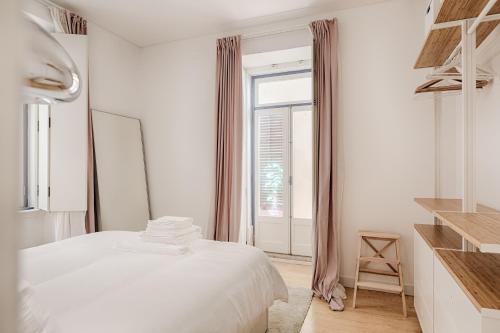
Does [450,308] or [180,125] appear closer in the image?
[450,308]

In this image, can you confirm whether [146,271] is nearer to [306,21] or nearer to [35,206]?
[35,206]

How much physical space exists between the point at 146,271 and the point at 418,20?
330 centimetres

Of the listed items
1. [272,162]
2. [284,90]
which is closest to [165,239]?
[272,162]

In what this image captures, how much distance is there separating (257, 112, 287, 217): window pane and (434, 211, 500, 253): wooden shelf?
2.78 metres

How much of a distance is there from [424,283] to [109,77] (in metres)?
3.90

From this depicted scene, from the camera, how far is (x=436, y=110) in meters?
2.88

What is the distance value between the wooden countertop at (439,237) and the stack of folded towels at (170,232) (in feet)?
5.23

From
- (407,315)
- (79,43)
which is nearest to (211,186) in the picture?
(79,43)

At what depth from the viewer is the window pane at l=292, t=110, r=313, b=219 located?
4.15 metres

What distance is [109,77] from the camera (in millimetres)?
3709

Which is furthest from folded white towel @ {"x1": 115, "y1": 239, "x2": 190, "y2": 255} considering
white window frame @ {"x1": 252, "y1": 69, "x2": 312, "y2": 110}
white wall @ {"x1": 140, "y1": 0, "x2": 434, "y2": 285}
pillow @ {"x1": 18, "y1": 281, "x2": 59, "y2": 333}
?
white window frame @ {"x1": 252, "y1": 69, "x2": 312, "y2": 110}

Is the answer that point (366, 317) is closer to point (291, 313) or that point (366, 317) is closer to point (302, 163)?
point (291, 313)

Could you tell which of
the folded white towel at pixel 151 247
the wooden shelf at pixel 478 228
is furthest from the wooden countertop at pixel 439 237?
the folded white towel at pixel 151 247

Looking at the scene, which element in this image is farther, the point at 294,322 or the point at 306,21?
the point at 306,21
